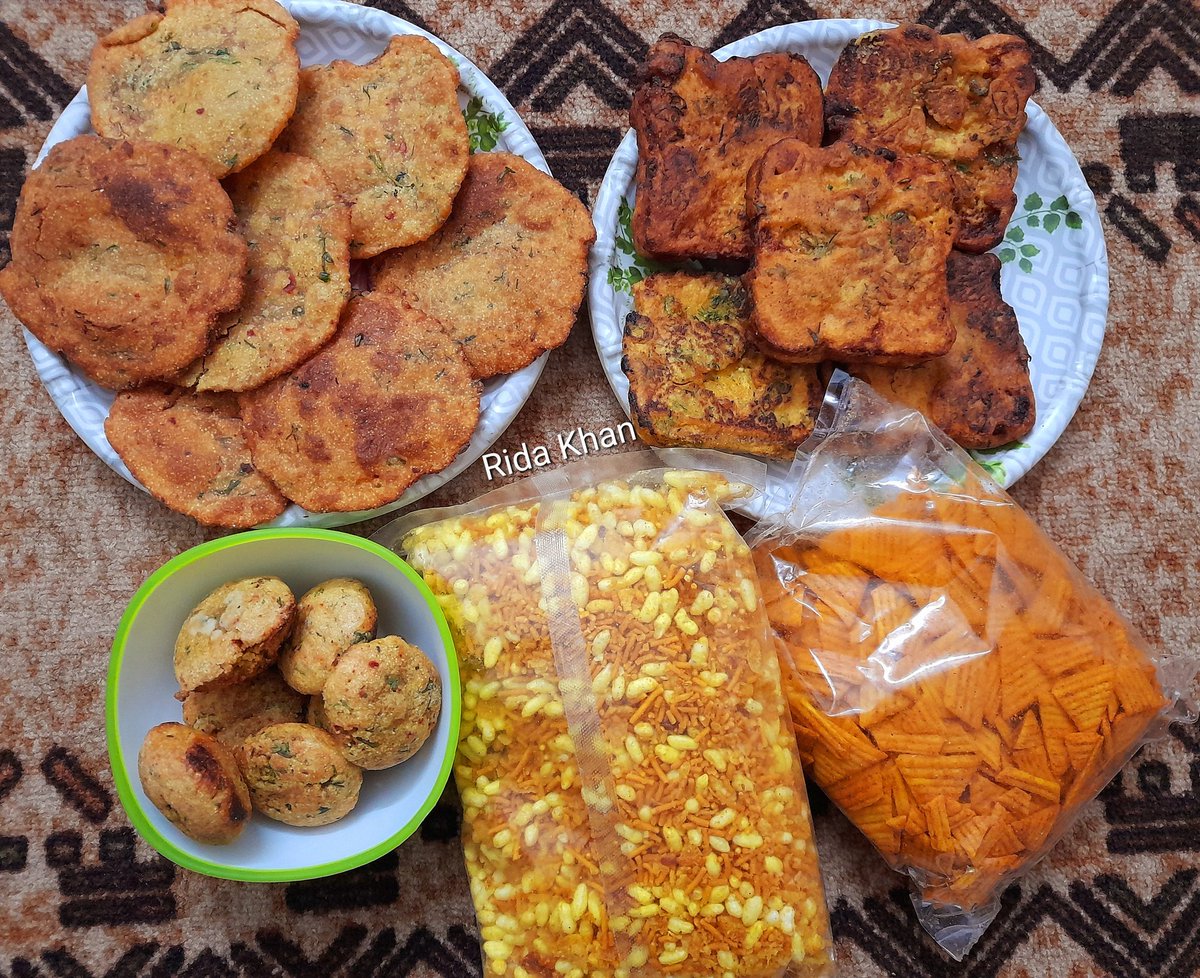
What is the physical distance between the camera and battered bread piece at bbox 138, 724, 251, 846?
1.22 meters

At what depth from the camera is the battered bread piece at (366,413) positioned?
4.82 ft

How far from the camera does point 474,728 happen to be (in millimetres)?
1404

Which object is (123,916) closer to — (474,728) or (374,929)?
(374,929)

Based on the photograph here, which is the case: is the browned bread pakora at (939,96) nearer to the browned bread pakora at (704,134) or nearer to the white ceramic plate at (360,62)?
the browned bread pakora at (704,134)

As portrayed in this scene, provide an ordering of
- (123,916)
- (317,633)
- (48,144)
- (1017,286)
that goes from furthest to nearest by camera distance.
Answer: (1017,286) → (123,916) → (48,144) → (317,633)

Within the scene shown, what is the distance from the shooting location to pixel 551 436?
1.69 metres

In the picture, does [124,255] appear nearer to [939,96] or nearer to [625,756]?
[625,756]

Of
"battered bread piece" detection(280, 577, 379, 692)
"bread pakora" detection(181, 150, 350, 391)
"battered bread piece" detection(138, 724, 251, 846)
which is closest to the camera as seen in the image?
"battered bread piece" detection(138, 724, 251, 846)

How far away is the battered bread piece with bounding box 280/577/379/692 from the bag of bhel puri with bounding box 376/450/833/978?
12 cm

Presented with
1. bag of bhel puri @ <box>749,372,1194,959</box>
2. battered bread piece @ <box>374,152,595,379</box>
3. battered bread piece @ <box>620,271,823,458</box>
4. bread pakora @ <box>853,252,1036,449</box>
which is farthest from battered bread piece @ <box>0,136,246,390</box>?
bread pakora @ <box>853,252,1036,449</box>

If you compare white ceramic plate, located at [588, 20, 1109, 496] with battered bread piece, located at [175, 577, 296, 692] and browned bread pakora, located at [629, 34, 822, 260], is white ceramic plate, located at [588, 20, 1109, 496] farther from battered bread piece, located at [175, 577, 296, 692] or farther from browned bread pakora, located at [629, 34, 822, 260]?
battered bread piece, located at [175, 577, 296, 692]

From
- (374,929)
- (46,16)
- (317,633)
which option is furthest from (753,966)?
(46,16)

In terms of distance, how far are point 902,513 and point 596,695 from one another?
1.91ft

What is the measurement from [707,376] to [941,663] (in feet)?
1.94
